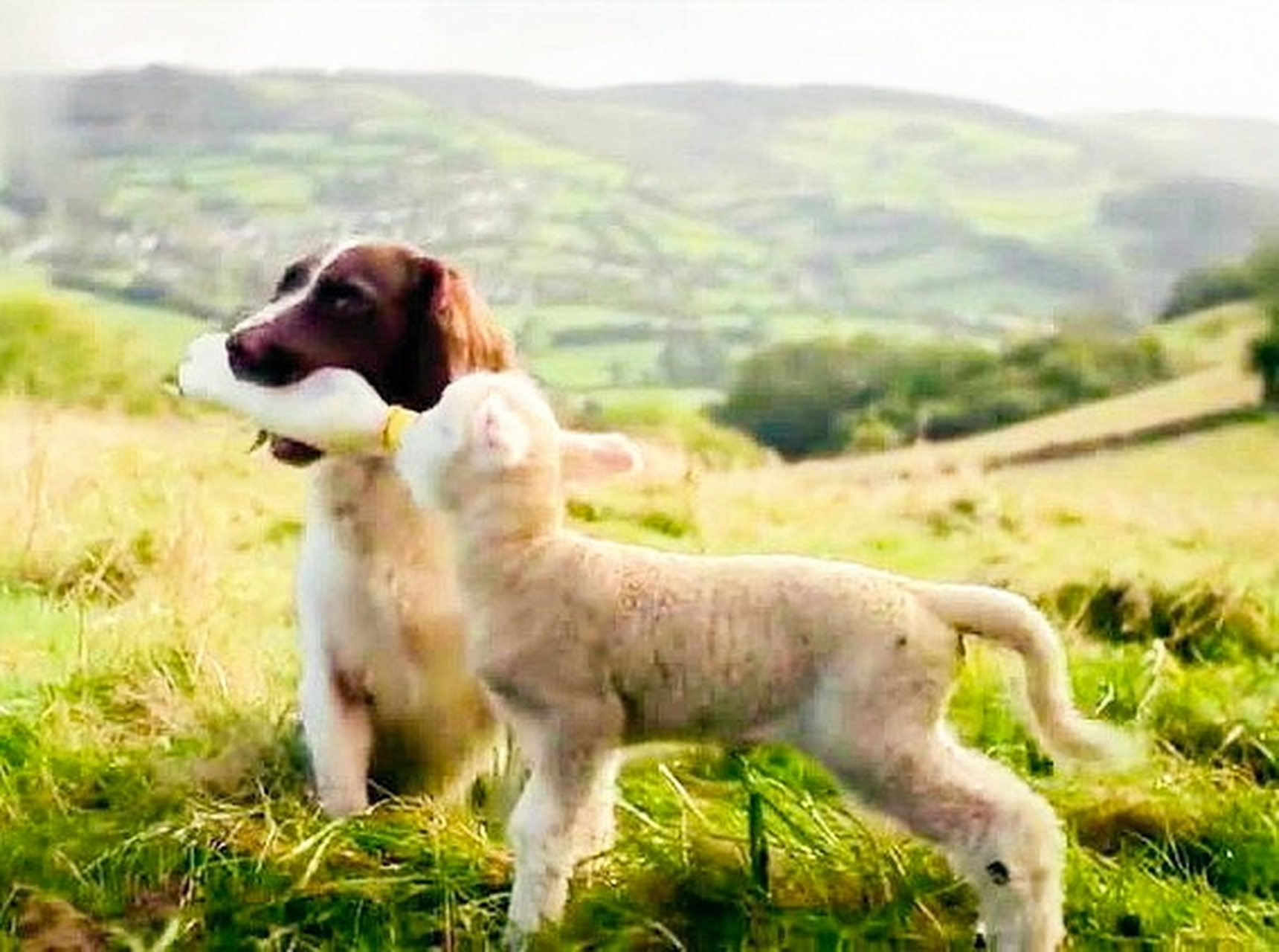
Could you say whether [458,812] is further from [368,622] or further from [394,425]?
[394,425]

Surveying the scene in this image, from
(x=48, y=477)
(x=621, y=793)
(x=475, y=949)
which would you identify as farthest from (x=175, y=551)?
(x=475, y=949)

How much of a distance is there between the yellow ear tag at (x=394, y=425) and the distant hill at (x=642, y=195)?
2.24 meters

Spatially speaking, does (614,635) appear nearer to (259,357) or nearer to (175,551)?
(259,357)

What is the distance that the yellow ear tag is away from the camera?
183cm

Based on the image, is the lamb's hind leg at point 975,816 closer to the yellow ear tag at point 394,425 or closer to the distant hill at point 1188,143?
the yellow ear tag at point 394,425

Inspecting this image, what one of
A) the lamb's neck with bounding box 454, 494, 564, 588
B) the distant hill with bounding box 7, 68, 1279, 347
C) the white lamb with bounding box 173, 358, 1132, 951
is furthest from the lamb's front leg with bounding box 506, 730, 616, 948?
the distant hill with bounding box 7, 68, 1279, 347

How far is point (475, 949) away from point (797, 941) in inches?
9.7

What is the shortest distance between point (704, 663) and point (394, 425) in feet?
0.99

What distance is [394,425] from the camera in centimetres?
185

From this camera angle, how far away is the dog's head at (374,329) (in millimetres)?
1896

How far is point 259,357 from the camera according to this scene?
6.19ft

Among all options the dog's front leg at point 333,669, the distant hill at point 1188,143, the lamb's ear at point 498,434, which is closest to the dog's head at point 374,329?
the dog's front leg at point 333,669

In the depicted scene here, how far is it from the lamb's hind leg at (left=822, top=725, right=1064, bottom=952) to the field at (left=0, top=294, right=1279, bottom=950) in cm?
16

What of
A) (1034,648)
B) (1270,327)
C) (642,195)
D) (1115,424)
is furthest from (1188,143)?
(1034,648)
